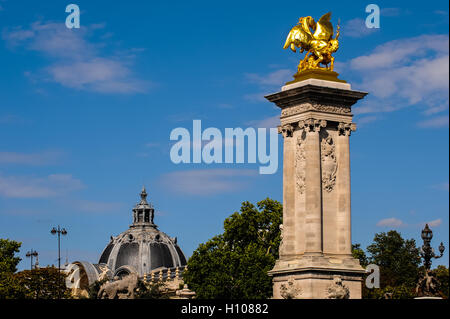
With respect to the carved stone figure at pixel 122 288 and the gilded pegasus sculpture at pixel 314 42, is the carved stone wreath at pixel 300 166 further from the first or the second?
the carved stone figure at pixel 122 288

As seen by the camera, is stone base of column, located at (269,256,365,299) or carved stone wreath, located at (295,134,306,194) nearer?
stone base of column, located at (269,256,365,299)

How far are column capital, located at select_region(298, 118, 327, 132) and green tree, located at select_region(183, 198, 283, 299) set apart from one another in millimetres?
28148

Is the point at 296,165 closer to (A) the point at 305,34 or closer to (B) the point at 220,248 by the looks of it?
(A) the point at 305,34

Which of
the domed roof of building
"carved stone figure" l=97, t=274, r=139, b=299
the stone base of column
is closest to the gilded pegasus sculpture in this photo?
the stone base of column

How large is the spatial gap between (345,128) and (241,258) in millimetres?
29359

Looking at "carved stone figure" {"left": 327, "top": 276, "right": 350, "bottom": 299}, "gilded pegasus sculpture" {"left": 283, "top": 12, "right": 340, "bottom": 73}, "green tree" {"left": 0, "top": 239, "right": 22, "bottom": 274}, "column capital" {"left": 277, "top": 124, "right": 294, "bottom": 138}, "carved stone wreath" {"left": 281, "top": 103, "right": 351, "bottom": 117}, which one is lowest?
"carved stone figure" {"left": 327, "top": 276, "right": 350, "bottom": 299}

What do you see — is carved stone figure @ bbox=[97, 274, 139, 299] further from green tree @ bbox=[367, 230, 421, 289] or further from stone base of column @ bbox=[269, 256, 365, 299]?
green tree @ bbox=[367, 230, 421, 289]

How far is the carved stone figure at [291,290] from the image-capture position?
52594 mm

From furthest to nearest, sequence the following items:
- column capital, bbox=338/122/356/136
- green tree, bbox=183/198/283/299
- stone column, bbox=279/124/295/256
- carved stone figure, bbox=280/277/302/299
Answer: green tree, bbox=183/198/283/299
column capital, bbox=338/122/356/136
stone column, bbox=279/124/295/256
carved stone figure, bbox=280/277/302/299

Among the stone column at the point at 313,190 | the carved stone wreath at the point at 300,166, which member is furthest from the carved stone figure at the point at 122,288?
the carved stone wreath at the point at 300,166

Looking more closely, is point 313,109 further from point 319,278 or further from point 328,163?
point 319,278

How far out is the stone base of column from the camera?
52156 mm

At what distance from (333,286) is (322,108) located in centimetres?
857
